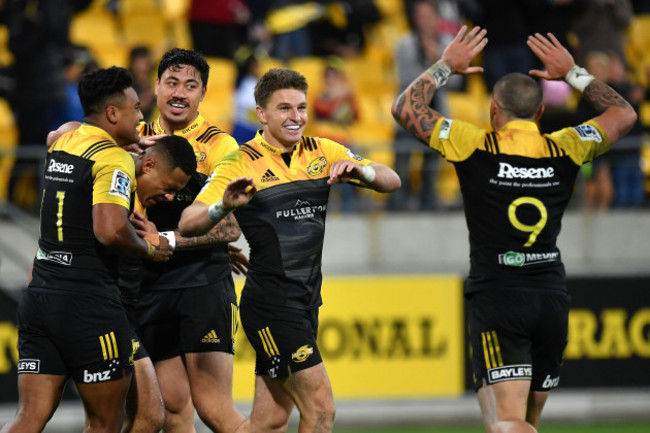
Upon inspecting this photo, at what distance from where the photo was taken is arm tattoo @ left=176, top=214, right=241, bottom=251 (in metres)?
7.03

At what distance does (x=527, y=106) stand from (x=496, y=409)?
201 cm

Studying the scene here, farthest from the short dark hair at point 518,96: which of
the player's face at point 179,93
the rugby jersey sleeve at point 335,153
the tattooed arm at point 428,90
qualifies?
the player's face at point 179,93

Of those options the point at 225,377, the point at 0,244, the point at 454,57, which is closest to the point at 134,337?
the point at 225,377

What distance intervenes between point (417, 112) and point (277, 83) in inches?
38.2

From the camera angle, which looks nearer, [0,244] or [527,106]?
[527,106]

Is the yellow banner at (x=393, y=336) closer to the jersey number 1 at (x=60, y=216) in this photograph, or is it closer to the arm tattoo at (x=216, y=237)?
the arm tattoo at (x=216, y=237)

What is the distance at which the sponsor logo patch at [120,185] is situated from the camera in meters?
6.19

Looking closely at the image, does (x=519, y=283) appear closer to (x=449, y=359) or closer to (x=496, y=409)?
(x=496, y=409)

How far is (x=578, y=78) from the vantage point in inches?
293

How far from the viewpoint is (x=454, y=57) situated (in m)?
7.37

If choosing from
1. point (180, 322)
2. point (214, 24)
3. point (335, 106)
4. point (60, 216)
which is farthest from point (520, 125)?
point (214, 24)

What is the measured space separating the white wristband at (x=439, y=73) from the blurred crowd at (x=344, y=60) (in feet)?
14.2

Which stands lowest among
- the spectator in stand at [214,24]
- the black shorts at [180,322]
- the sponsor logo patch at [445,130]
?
the black shorts at [180,322]

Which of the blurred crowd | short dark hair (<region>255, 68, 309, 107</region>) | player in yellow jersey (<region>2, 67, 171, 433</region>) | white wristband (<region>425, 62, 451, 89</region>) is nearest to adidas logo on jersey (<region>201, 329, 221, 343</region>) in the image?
player in yellow jersey (<region>2, 67, 171, 433</region>)
